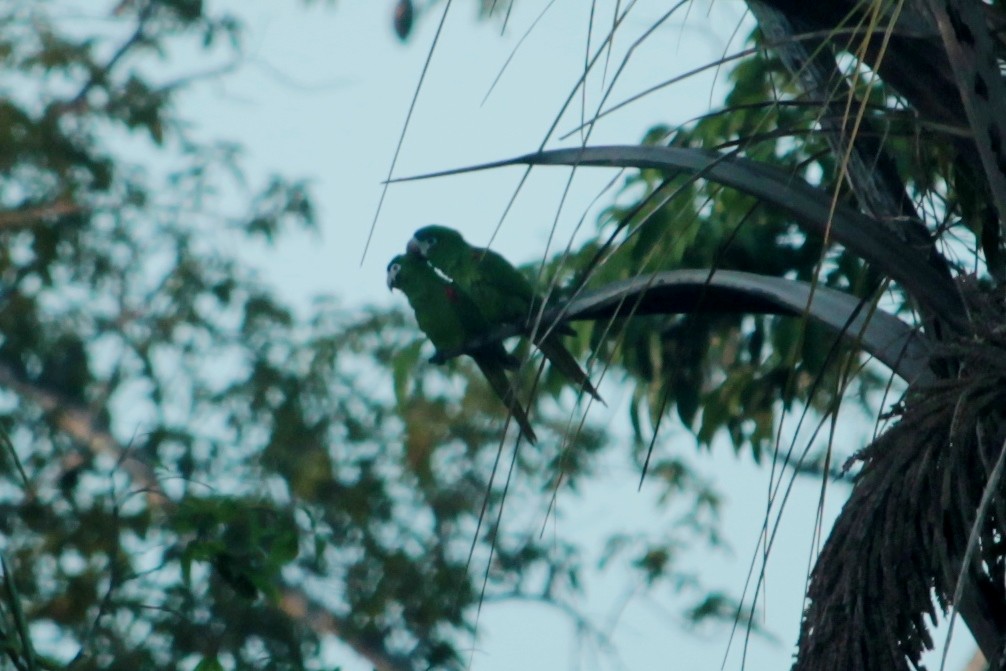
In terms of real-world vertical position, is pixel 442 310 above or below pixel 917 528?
above

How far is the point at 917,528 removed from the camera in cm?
146

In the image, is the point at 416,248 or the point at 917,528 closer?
the point at 917,528

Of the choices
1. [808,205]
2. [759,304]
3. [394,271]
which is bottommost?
[808,205]

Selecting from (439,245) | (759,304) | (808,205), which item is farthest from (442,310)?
(808,205)

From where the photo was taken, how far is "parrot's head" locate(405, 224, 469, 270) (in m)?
5.31

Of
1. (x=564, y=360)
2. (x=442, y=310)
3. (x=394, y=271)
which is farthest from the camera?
(x=394, y=271)

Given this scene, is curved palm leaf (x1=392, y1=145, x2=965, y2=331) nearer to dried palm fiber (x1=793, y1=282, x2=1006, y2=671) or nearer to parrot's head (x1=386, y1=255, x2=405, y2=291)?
dried palm fiber (x1=793, y1=282, x2=1006, y2=671)

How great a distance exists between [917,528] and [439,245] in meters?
3.99

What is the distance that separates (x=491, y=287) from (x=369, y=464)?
4.57 meters

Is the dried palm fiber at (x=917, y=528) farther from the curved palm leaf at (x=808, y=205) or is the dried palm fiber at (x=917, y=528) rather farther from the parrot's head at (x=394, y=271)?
the parrot's head at (x=394, y=271)

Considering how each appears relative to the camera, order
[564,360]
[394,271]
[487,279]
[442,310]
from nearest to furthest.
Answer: [564,360], [487,279], [442,310], [394,271]

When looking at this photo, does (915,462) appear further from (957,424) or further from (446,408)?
(446,408)

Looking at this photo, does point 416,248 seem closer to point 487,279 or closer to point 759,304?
point 487,279

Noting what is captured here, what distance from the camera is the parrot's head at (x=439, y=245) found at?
17.4ft
